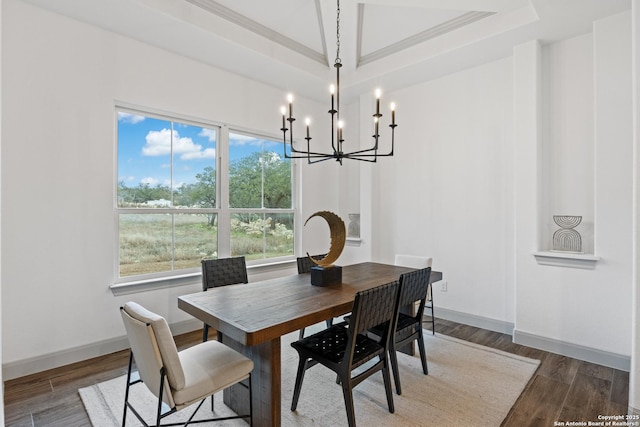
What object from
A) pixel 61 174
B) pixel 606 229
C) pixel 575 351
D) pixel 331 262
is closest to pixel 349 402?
pixel 331 262

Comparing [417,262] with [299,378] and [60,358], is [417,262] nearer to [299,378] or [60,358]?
[299,378]

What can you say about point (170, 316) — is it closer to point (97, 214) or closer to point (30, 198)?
point (97, 214)

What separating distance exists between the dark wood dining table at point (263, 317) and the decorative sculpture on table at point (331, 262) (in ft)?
0.35

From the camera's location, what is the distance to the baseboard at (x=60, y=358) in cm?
260

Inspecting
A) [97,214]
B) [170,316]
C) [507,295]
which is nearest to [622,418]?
[507,295]

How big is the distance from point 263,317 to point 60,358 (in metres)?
2.15

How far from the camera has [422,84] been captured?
4344 millimetres

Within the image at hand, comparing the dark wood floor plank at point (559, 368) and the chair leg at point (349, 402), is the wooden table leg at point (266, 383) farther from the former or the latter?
the dark wood floor plank at point (559, 368)

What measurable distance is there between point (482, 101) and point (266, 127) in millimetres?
2588

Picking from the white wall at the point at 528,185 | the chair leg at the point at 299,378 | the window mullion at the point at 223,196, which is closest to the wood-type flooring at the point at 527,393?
the white wall at the point at 528,185

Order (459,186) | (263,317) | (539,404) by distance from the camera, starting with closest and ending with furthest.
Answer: (263,317) < (539,404) < (459,186)

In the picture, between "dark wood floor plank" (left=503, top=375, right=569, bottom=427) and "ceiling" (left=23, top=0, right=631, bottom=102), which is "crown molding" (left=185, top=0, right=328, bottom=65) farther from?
"dark wood floor plank" (left=503, top=375, right=569, bottom=427)

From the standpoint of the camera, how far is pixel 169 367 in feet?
5.24

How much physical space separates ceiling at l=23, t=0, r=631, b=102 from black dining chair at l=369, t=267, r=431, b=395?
7.88ft
